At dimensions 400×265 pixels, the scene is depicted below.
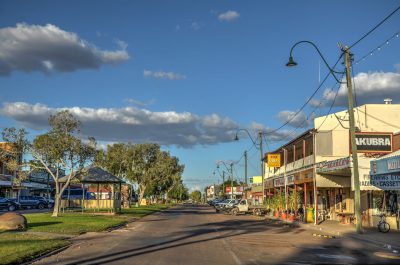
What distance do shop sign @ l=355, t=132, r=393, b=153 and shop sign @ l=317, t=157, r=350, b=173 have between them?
135 cm

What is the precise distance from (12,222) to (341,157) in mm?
24827

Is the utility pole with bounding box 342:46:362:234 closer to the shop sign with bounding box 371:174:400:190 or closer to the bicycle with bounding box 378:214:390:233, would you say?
the shop sign with bounding box 371:174:400:190

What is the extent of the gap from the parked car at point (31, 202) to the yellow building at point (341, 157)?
31.8 meters

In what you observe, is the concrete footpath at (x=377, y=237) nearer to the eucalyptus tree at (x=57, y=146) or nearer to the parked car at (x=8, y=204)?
the eucalyptus tree at (x=57, y=146)

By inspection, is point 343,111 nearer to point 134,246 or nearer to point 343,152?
point 343,152

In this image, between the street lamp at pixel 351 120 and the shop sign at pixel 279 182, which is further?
the shop sign at pixel 279 182

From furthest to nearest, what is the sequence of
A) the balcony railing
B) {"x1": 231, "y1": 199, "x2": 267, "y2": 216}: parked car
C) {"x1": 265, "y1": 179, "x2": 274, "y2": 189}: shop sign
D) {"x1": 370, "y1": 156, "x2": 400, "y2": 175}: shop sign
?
1. {"x1": 265, "y1": 179, "x2": 274, "y2": 189}: shop sign
2. {"x1": 231, "y1": 199, "x2": 267, "y2": 216}: parked car
3. the balcony railing
4. {"x1": 370, "y1": 156, "x2": 400, "y2": 175}: shop sign

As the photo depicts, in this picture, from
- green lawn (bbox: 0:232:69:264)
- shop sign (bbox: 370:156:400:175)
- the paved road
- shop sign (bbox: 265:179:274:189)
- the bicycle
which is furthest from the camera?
shop sign (bbox: 265:179:274:189)

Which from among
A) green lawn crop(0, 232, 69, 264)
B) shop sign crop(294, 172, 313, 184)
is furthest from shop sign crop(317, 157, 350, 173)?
green lawn crop(0, 232, 69, 264)

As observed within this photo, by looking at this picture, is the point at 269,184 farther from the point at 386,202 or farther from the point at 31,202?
the point at 31,202

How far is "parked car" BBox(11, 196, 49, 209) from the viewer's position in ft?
203

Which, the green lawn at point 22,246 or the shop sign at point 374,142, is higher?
the shop sign at point 374,142

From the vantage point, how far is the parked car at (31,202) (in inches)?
2434

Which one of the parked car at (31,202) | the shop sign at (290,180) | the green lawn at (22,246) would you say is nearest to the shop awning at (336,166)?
the shop sign at (290,180)
